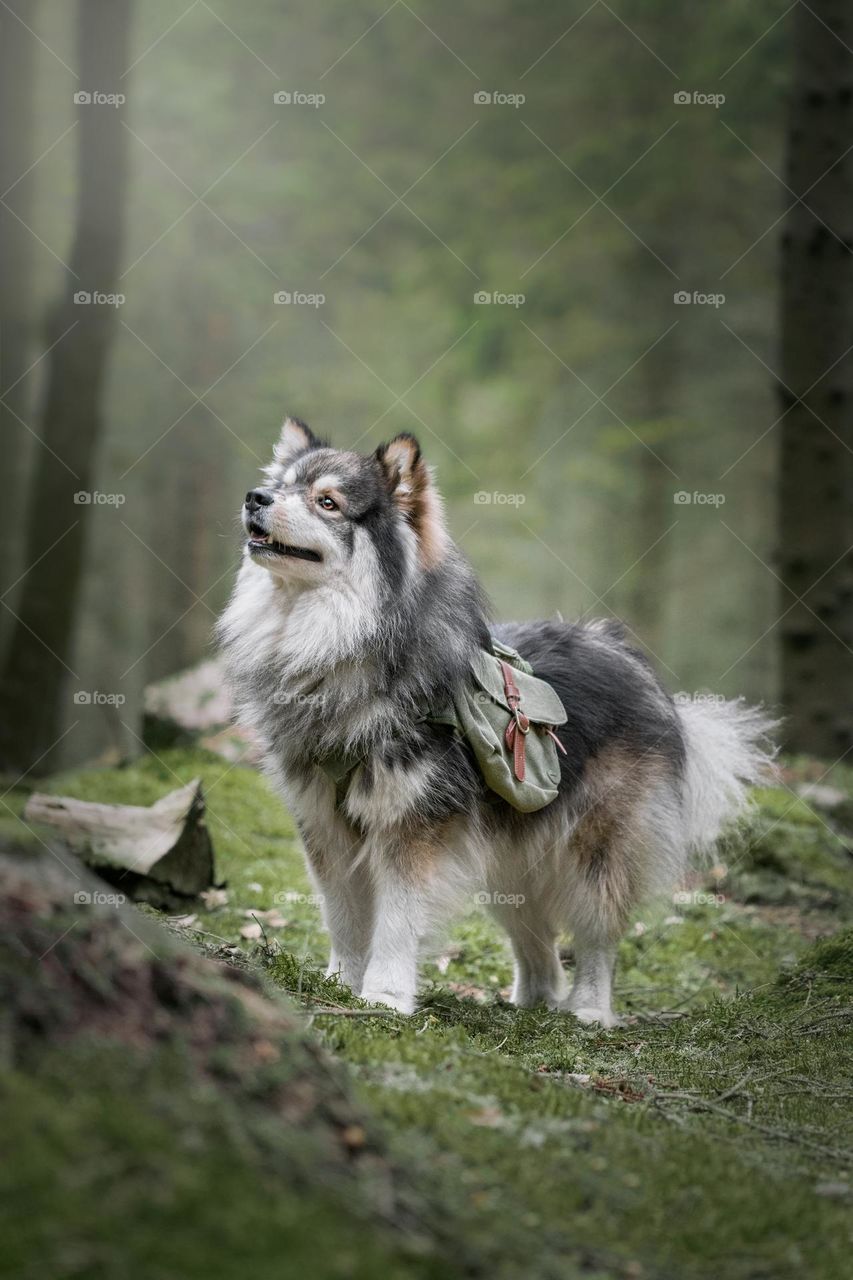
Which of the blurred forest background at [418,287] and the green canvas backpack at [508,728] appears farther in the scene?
the blurred forest background at [418,287]

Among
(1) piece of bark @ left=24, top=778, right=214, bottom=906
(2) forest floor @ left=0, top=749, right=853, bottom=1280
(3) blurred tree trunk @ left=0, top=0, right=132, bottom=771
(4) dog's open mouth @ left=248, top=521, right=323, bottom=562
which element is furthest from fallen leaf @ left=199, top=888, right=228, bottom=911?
(3) blurred tree trunk @ left=0, top=0, right=132, bottom=771

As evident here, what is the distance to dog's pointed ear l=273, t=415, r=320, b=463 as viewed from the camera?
5.22m

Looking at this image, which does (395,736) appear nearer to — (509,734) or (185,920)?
(509,734)

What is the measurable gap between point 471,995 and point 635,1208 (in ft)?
11.0

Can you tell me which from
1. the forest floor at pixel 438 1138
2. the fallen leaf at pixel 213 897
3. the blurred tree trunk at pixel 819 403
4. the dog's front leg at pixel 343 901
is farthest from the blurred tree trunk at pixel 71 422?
the blurred tree trunk at pixel 819 403

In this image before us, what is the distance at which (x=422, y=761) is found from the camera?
470 cm

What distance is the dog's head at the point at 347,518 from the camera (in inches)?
183

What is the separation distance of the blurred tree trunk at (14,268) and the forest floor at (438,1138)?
295 inches

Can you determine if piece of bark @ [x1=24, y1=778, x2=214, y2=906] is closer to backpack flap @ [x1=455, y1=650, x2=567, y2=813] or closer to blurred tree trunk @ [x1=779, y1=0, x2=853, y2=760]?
backpack flap @ [x1=455, y1=650, x2=567, y2=813]

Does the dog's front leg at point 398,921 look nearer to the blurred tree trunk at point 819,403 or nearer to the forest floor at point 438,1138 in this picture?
the forest floor at point 438,1138

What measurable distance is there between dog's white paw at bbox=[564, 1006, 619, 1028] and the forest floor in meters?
0.09

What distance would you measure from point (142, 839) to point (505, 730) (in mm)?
2111

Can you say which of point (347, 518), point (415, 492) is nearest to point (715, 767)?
point (415, 492)

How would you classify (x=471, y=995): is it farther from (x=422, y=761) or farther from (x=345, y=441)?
(x=345, y=441)
